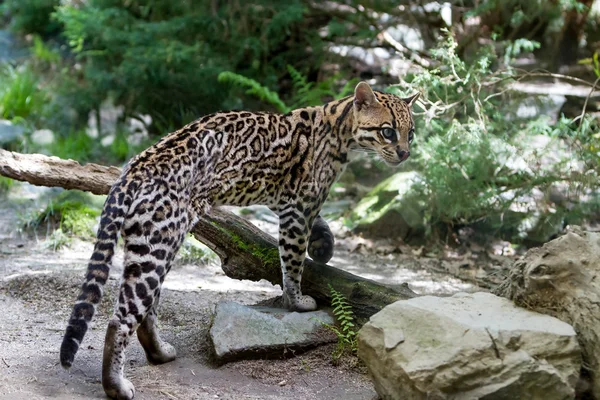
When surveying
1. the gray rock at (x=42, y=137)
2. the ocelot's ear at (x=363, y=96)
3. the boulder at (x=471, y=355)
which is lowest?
the gray rock at (x=42, y=137)

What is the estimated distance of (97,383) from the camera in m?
5.74

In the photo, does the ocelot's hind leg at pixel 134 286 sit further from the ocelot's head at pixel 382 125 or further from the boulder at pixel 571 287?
the boulder at pixel 571 287

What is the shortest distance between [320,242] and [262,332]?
1.22 metres

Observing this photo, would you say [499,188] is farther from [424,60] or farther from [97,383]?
[97,383]

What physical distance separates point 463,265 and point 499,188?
1241mm

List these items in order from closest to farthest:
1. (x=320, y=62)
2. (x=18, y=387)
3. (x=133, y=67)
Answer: (x=18, y=387), (x=133, y=67), (x=320, y=62)

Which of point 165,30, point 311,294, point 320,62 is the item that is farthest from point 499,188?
point 165,30

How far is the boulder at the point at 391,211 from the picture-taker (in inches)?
427

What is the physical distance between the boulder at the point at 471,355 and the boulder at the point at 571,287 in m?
0.17

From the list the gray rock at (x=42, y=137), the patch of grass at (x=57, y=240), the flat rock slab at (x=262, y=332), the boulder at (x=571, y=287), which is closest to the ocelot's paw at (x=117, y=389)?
the flat rock slab at (x=262, y=332)

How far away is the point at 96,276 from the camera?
530cm

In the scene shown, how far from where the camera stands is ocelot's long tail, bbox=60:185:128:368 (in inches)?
200

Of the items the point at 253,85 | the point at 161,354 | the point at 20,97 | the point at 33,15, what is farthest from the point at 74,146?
the point at 161,354

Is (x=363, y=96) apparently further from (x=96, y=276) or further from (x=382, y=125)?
(x=96, y=276)
